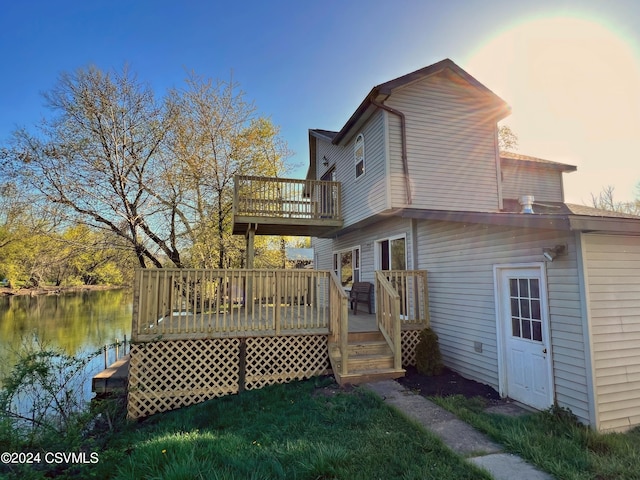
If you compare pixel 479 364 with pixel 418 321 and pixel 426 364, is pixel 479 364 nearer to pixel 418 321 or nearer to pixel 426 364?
pixel 426 364

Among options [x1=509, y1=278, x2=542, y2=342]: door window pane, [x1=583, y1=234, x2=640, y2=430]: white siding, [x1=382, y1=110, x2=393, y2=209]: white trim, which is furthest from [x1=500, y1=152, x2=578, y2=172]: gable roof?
[x1=583, y1=234, x2=640, y2=430]: white siding

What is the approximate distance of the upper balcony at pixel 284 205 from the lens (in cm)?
976

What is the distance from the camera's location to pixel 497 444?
3455 mm

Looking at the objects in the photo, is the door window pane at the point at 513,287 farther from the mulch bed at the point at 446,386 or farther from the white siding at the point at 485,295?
the mulch bed at the point at 446,386

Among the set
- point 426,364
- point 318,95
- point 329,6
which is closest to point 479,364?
point 426,364

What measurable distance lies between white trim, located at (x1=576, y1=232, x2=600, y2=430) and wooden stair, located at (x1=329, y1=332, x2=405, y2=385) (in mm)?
2649

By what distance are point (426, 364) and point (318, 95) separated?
35.2 feet

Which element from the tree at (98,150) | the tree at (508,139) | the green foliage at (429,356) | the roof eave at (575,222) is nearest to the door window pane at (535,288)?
the roof eave at (575,222)

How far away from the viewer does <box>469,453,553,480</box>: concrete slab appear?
2846mm

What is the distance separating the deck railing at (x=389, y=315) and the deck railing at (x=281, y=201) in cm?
427

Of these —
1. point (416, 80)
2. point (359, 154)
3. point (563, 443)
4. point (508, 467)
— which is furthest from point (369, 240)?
point (508, 467)

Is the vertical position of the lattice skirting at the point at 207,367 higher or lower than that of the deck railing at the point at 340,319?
lower

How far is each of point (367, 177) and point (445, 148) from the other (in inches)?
83.3

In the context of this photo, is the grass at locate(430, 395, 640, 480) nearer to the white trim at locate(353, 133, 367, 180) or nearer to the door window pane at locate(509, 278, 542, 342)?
the door window pane at locate(509, 278, 542, 342)
